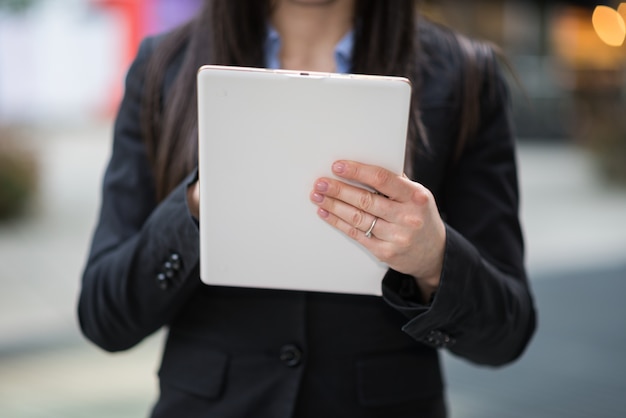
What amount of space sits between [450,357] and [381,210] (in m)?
3.87

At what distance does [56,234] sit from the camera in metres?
7.82

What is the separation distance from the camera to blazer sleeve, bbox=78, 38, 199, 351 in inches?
54.0

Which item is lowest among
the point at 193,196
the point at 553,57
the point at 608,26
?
the point at 553,57

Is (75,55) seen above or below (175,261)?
below

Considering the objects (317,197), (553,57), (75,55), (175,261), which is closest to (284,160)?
(317,197)

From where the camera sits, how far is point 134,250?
4.68 feet

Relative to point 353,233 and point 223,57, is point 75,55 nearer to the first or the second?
point 223,57

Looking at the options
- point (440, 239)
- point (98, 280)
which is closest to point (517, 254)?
point (440, 239)

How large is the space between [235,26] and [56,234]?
6.59 m

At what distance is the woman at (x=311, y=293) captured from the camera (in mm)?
1396

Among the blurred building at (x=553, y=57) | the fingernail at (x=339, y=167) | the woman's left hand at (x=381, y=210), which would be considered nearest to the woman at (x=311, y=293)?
the woman's left hand at (x=381, y=210)

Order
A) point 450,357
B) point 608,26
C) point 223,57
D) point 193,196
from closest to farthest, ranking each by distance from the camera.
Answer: point 193,196 < point 223,57 < point 450,357 < point 608,26

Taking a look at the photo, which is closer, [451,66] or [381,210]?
[381,210]

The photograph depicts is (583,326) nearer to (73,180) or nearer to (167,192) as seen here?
(167,192)
